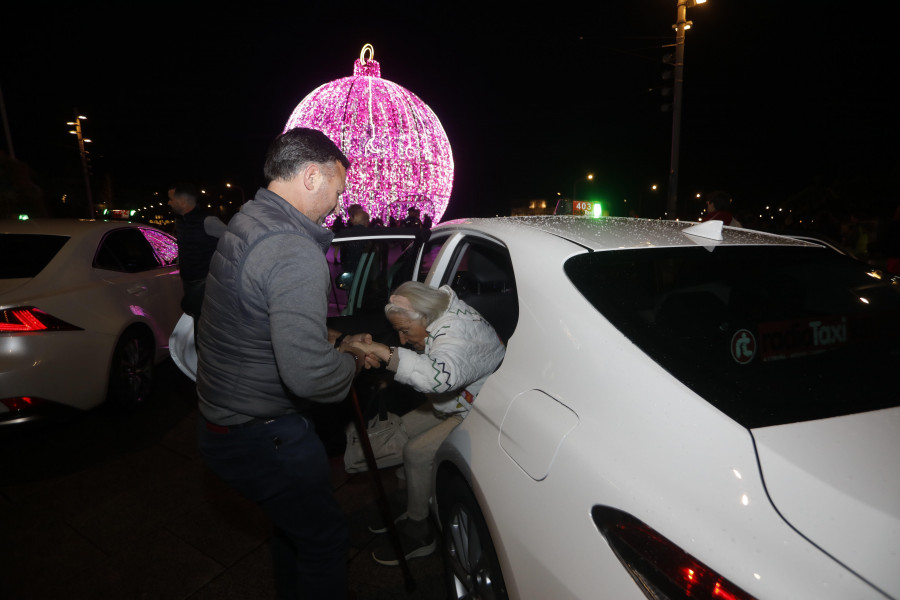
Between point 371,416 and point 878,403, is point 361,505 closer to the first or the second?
point 371,416

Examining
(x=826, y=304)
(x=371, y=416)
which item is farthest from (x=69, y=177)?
(x=826, y=304)

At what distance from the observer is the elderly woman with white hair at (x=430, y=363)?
1996 mm

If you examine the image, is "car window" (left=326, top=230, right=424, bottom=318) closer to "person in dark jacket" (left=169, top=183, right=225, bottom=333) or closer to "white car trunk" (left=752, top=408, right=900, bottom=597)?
"person in dark jacket" (left=169, top=183, right=225, bottom=333)

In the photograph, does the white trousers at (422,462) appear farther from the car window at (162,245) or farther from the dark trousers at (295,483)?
the car window at (162,245)

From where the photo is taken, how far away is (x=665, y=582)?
1.05m

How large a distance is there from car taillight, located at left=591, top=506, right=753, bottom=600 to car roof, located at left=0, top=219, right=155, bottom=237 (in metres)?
4.73

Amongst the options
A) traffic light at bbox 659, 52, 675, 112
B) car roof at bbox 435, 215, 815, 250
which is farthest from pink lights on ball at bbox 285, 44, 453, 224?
car roof at bbox 435, 215, 815, 250

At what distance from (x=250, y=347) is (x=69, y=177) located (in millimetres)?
39920

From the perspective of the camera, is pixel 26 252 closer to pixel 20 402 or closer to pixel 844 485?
pixel 20 402

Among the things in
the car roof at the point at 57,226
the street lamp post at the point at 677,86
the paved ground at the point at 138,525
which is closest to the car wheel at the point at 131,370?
the paved ground at the point at 138,525

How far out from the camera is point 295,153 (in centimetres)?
158

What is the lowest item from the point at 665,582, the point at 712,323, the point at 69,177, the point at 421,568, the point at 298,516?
the point at 421,568

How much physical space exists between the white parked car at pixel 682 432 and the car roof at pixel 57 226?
398 cm

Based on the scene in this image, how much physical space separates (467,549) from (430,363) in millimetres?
741
